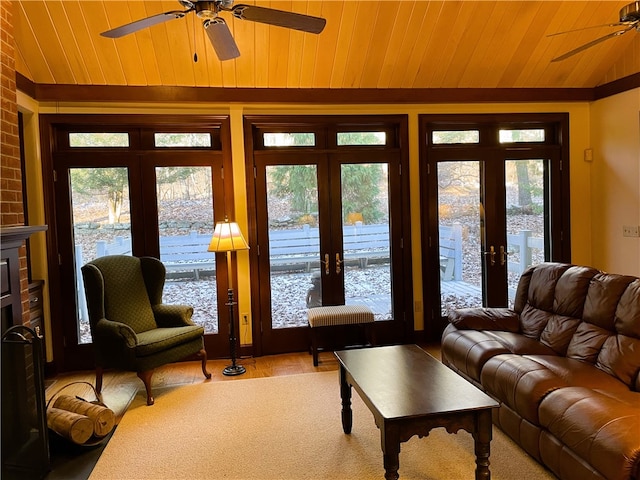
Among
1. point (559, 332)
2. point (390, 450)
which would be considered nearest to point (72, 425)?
point (390, 450)

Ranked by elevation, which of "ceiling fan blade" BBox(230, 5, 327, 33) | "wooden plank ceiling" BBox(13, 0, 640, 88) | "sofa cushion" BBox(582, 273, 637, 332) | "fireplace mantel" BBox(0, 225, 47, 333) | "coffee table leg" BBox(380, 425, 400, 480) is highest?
"wooden plank ceiling" BBox(13, 0, 640, 88)

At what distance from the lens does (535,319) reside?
370 centimetres

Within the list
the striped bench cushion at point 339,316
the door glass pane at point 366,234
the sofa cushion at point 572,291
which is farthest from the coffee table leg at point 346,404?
the door glass pane at point 366,234

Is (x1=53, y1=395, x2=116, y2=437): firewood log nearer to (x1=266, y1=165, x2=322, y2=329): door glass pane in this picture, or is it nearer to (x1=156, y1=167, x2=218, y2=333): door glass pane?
(x1=156, y1=167, x2=218, y2=333): door glass pane

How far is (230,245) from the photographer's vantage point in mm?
4352

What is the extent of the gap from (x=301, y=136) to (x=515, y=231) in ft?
8.70

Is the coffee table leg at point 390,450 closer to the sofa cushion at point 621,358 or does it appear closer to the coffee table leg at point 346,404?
the coffee table leg at point 346,404

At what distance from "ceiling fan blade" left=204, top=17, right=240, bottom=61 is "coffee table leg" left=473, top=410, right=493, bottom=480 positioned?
2534mm

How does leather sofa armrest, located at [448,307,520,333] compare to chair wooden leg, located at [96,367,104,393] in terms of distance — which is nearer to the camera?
leather sofa armrest, located at [448,307,520,333]

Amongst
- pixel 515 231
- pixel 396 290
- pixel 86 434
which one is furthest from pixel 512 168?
pixel 86 434

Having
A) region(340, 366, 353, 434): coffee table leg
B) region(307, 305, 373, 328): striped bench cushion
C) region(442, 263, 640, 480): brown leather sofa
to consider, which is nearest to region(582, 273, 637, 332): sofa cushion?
region(442, 263, 640, 480): brown leather sofa

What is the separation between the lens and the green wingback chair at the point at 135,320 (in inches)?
149

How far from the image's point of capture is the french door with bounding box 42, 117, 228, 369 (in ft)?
15.1

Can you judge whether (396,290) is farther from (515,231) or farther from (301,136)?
(301,136)
